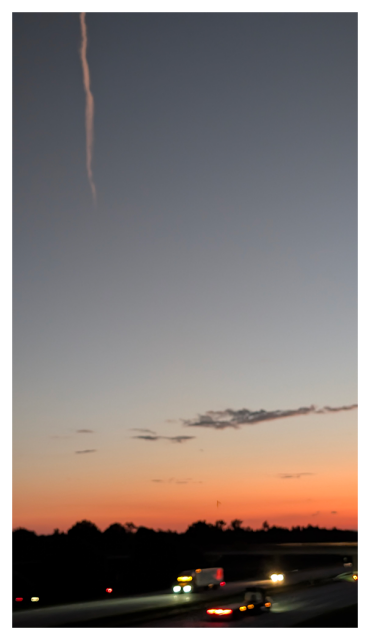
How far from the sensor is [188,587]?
90500 millimetres

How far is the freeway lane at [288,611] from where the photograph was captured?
166 ft

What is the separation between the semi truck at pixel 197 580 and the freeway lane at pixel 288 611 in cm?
1071

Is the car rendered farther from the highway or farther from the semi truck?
the semi truck

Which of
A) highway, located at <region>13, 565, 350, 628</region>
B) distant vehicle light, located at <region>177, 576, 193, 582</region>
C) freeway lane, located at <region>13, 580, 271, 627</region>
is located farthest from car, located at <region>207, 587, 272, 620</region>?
distant vehicle light, located at <region>177, 576, 193, 582</region>

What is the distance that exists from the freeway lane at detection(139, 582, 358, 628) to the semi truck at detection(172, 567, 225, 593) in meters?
10.7

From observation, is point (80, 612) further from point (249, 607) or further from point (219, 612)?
point (219, 612)

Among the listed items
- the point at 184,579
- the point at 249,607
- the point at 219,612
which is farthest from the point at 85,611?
the point at 184,579

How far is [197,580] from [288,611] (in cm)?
3289

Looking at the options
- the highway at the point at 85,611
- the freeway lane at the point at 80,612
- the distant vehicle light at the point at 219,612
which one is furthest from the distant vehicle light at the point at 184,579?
the distant vehicle light at the point at 219,612

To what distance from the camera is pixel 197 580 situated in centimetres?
9200
